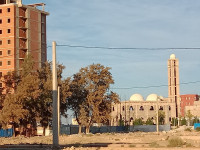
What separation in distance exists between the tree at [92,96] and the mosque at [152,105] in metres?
65.2

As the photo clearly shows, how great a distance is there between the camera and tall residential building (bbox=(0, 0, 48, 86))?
10962cm

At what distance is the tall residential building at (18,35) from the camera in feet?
360

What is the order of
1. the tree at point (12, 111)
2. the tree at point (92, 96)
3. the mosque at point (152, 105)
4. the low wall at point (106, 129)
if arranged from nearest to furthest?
the tree at point (12, 111), the tree at point (92, 96), the low wall at point (106, 129), the mosque at point (152, 105)

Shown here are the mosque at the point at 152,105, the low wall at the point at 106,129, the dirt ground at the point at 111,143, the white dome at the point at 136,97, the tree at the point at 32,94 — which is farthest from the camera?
the white dome at the point at 136,97

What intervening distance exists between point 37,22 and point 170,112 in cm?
7312

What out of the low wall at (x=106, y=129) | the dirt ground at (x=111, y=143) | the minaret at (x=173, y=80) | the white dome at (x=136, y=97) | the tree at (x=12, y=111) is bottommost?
the low wall at (x=106, y=129)

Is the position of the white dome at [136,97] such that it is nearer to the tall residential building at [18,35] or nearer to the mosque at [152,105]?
the mosque at [152,105]

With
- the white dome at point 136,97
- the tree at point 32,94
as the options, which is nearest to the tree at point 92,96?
the tree at point 32,94

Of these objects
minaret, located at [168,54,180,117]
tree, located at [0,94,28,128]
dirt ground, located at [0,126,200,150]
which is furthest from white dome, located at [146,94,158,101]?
dirt ground, located at [0,126,200,150]

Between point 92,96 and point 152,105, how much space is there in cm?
8419

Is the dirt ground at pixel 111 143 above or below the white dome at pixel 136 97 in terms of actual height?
below

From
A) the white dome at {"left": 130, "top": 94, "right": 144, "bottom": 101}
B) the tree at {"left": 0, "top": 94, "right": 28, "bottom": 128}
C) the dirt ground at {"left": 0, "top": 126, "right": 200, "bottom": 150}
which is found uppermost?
the white dome at {"left": 130, "top": 94, "right": 144, "bottom": 101}

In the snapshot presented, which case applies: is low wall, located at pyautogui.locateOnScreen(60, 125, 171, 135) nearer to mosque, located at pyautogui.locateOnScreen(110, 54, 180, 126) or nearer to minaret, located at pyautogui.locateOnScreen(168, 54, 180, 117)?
mosque, located at pyautogui.locateOnScreen(110, 54, 180, 126)

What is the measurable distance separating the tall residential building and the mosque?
44067 millimetres
